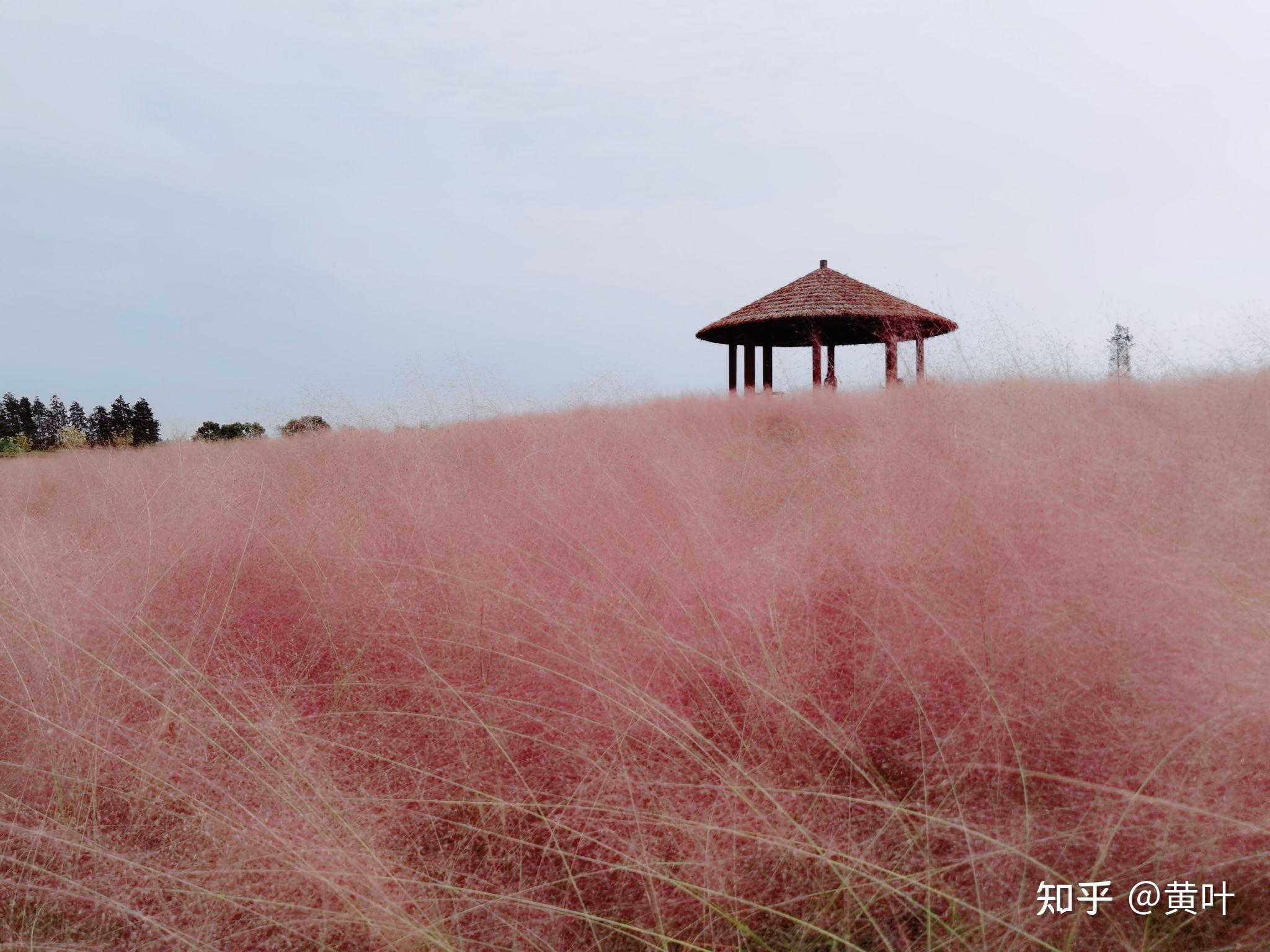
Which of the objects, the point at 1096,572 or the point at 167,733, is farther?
the point at 167,733

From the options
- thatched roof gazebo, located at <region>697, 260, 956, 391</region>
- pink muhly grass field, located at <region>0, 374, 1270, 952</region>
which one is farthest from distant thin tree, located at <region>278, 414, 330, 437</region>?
thatched roof gazebo, located at <region>697, 260, 956, 391</region>

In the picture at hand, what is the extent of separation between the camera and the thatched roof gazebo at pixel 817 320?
953 cm

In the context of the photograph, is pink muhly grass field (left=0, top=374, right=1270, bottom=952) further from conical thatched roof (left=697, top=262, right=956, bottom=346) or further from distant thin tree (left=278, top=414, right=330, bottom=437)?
conical thatched roof (left=697, top=262, right=956, bottom=346)

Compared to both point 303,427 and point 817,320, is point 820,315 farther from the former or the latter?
point 303,427

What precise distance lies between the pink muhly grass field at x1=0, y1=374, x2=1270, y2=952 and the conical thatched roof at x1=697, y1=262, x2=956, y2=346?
7106mm

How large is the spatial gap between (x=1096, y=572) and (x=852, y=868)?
0.99m

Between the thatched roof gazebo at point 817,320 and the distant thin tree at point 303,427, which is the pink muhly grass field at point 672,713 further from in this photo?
the thatched roof gazebo at point 817,320

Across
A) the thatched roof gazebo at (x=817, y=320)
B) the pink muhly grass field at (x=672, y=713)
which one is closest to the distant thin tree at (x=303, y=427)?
the pink muhly grass field at (x=672, y=713)

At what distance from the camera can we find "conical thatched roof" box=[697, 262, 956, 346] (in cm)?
954

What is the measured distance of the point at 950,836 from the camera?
1.26 meters

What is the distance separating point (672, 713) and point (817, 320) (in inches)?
351

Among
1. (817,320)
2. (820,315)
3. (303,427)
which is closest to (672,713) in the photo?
(303,427)

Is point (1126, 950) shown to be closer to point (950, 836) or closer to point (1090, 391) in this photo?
point (950, 836)

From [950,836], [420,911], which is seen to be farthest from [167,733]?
[950,836]
